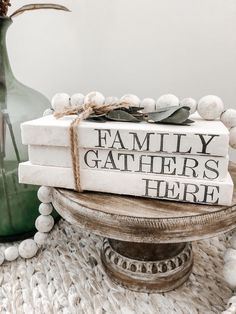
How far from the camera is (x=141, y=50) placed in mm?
686

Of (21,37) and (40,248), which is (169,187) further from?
(21,37)

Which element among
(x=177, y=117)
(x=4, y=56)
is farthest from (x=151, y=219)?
(x=4, y=56)

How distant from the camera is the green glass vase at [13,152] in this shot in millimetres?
558

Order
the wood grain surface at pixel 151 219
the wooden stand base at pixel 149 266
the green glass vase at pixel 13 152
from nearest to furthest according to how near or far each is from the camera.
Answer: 1. the wood grain surface at pixel 151 219
2. the wooden stand base at pixel 149 266
3. the green glass vase at pixel 13 152

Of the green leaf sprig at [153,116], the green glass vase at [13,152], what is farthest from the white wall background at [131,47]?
the green leaf sprig at [153,116]

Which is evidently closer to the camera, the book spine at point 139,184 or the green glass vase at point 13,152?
the book spine at point 139,184

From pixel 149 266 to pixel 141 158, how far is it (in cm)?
18

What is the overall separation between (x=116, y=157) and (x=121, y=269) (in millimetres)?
188

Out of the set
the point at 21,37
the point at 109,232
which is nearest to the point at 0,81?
the point at 21,37

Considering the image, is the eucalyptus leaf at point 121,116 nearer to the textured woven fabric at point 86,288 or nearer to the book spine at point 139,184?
the book spine at point 139,184

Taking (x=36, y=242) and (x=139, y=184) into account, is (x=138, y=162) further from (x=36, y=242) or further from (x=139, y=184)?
(x=36, y=242)

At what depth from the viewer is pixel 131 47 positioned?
688 mm

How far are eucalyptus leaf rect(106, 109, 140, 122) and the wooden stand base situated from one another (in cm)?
19

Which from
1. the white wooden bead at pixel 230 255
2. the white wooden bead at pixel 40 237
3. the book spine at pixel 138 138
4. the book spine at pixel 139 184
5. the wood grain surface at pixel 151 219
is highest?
the book spine at pixel 138 138
